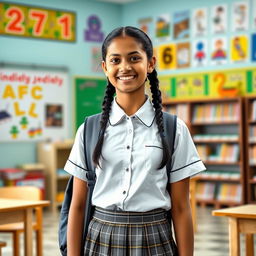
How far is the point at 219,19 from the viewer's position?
27.2 ft

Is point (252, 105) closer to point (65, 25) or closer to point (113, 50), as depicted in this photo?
point (65, 25)

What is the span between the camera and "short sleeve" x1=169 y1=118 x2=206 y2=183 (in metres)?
1.75

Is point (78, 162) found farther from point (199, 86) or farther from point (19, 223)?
point (199, 86)

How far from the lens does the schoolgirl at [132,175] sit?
172 centimetres

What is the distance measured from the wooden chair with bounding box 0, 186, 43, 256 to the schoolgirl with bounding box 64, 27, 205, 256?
2566 millimetres

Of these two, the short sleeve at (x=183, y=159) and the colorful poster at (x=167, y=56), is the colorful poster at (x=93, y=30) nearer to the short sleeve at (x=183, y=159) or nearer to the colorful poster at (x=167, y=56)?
the colorful poster at (x=167, y=56)

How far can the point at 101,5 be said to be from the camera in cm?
923

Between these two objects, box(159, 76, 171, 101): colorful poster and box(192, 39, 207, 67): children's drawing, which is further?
box(159, 76, 171, 101): colorful poster

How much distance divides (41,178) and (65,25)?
239 centimetres

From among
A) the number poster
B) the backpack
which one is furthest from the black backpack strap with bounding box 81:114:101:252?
the number poster

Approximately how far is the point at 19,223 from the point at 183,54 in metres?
4.91

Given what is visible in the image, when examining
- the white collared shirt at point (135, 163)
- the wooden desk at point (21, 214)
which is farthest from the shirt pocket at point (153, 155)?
the wooden desk at point (21, 214)

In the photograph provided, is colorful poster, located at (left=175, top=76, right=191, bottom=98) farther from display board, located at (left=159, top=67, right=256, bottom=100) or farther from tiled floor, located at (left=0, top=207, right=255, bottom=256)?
tiled floor, located at (left=0, top=207, right=255, bottom=256)

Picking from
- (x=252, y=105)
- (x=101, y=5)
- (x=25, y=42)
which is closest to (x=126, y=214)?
(x=252, y=105)
